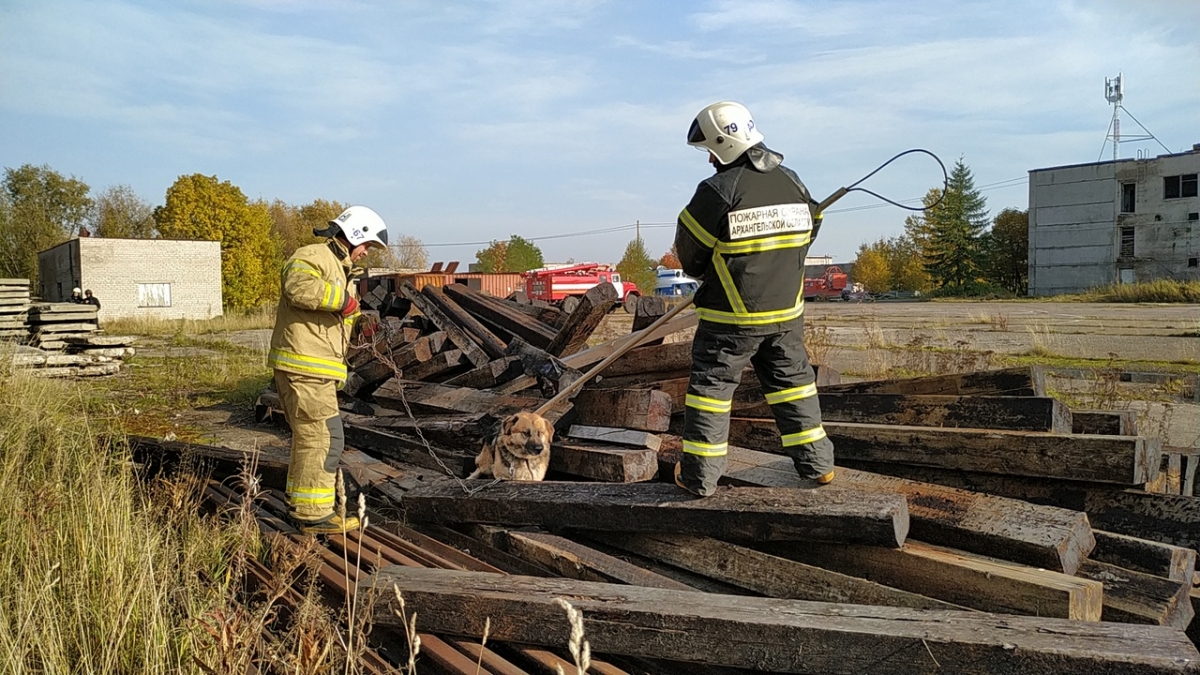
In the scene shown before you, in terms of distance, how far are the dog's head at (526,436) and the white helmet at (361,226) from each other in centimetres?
153

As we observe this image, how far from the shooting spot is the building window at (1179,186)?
4612 centimetres

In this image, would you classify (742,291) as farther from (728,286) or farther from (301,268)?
(301,268)

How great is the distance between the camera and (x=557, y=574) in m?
3.65

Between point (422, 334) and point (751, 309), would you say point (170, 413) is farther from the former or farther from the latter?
point (751, 309)

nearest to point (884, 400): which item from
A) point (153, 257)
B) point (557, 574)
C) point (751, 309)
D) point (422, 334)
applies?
point (751, 309)

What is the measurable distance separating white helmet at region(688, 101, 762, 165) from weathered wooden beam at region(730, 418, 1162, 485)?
5.57 ft

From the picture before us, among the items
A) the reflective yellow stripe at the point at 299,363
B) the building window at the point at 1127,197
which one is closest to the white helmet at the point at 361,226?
the reflective yellow stripe at the point at 299,363

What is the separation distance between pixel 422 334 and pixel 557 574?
6.08 metres

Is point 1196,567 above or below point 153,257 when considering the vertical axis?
below

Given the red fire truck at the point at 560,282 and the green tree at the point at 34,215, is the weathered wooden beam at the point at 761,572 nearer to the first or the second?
the red fire truck at the point at 560,282

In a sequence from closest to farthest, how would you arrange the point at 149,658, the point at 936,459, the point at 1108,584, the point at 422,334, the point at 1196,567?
the point at 149,658, the point at 1108,584, the point at 1196,567, the point at 936,459, the point at 422,334

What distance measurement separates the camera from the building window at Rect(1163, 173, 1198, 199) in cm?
4612

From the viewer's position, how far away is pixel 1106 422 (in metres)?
4.34

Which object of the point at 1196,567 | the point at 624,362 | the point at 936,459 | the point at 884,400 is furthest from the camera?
the point at 624,362
